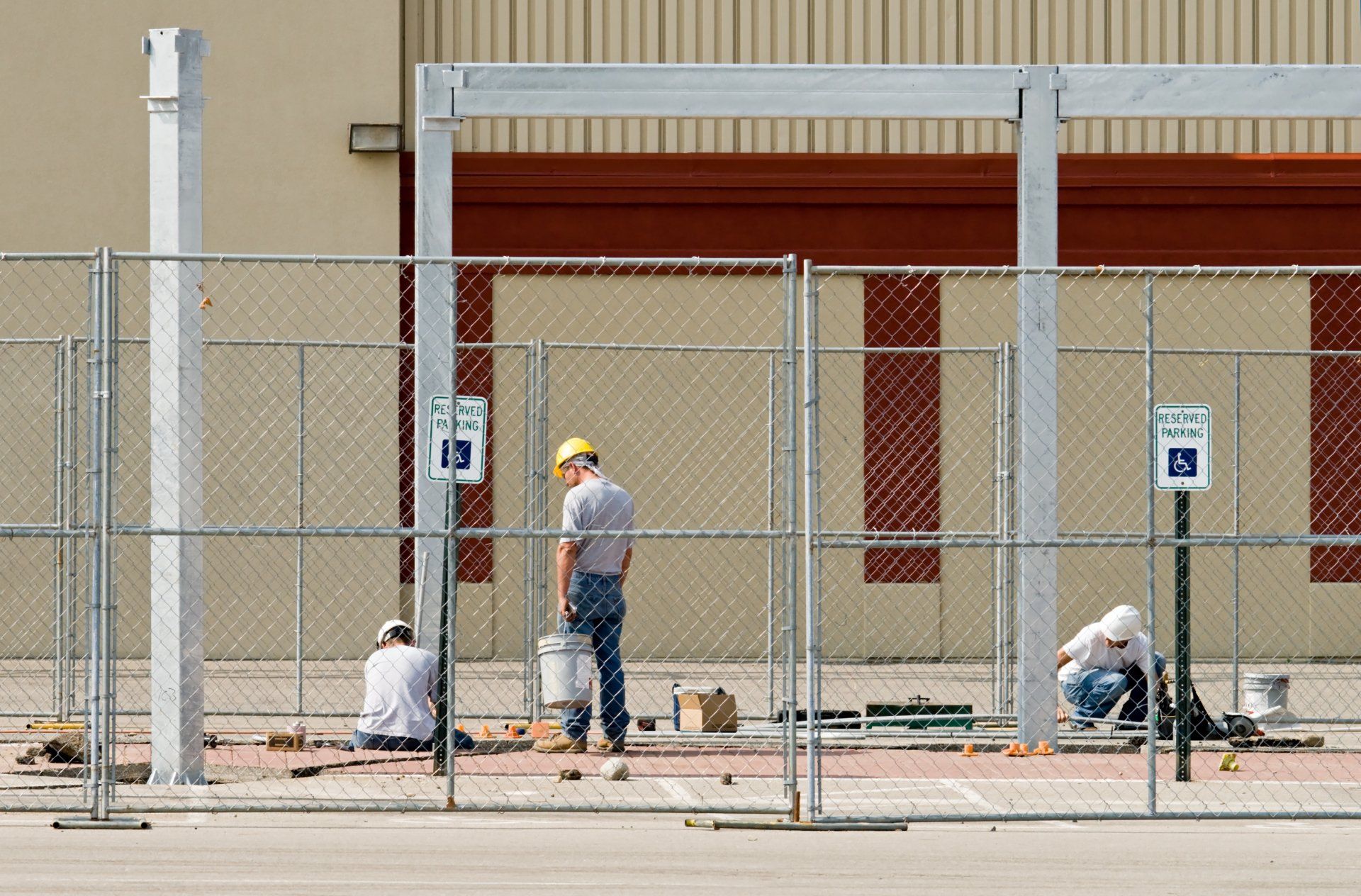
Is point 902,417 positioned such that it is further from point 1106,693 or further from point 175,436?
point 175,436

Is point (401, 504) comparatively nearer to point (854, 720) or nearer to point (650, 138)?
point (650, 138)

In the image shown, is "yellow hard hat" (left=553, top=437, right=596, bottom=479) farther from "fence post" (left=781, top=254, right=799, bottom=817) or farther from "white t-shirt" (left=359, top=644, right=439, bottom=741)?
"fence post" (left=781, top=254, right=799, bottom=817)

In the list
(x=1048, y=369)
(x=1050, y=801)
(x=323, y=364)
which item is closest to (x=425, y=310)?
(x=1048, y=369)

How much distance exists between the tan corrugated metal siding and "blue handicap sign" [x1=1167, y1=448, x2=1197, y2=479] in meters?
10.1

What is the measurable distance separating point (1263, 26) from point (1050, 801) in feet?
39.0

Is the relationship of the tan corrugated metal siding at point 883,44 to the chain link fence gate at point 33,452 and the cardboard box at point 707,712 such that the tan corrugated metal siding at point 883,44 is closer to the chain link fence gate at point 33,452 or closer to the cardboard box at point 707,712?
the chain link fence gate at point 33,452

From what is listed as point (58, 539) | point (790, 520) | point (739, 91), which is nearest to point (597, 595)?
point (790, 520)

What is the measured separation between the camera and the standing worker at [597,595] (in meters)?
11.6

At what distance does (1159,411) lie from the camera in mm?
9695

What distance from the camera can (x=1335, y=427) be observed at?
18812 millimetres

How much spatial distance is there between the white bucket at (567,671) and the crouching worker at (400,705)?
1.98ft

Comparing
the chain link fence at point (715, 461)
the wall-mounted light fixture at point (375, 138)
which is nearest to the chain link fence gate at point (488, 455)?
the chain link fence at point (715, 461)

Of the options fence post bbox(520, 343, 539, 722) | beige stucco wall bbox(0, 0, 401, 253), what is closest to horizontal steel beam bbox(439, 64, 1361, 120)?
fence post bbox(520, 343, 539, 722)

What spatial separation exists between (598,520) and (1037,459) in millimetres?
2610
